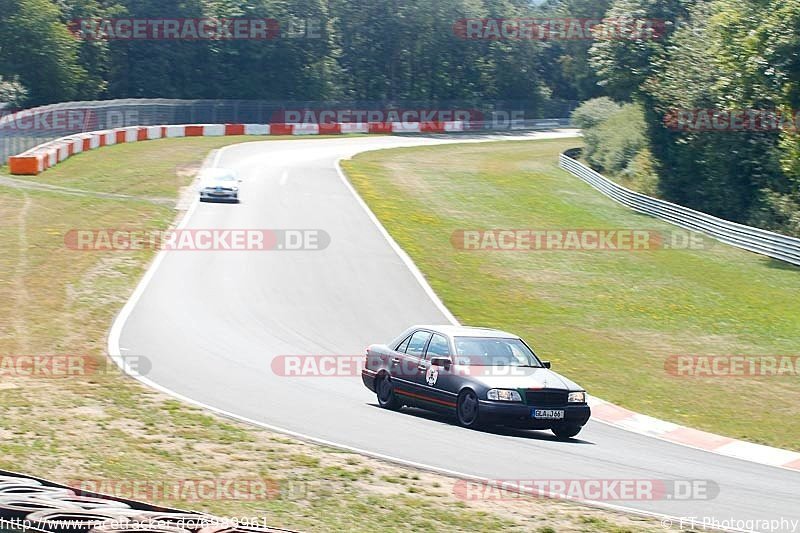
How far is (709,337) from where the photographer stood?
25094 millimetres

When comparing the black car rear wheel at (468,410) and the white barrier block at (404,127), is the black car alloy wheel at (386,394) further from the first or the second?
the white barrier block at (404,127)

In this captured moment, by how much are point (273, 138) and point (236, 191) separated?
27588mm

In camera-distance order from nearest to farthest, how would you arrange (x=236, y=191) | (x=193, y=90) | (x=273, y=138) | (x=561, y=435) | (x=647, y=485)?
(x=647, y=485)
(x=561, y=435)
(x=236, y=191)
(x=273, y=138)
(x=193, y=90)

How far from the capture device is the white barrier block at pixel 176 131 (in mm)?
63906

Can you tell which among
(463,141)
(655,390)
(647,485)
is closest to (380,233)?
(655,390)

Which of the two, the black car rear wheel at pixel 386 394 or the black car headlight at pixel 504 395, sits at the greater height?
the black car headlight at pixel 504 395

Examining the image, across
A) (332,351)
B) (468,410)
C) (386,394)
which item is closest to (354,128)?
(332,351)

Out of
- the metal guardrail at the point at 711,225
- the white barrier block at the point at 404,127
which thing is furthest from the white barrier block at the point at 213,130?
the metal guardrail at the point at 711,225

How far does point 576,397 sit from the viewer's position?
14.7 m

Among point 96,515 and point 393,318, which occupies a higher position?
point 96,515

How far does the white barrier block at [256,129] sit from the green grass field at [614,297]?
66.8ft

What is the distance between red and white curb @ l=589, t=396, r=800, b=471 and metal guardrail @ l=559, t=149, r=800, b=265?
20589 mm

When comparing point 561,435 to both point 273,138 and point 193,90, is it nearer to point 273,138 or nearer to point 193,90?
point 273,138

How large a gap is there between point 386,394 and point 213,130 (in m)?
54.0
